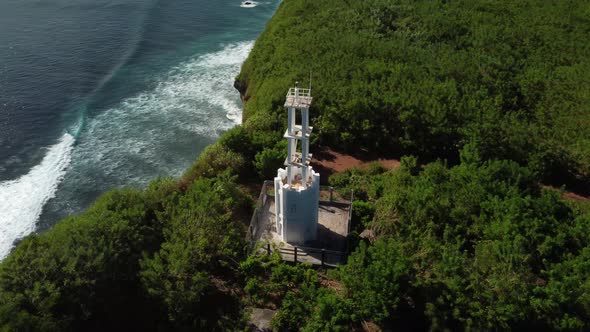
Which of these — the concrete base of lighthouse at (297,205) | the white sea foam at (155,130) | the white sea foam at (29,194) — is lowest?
the white sea foam at (29,194)

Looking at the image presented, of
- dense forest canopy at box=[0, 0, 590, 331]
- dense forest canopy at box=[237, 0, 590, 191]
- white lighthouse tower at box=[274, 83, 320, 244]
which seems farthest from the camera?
dense forest canopy at box=[237, 0, 590, 191]

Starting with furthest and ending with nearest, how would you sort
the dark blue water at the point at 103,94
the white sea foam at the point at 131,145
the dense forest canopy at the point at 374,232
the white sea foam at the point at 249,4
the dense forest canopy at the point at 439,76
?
1. the white sea foam at the point at 249,4
2. the dark blue water at the point at 103,94
3. the white sea foam at the point at 131,145
4. the dense forest canopy at the point at 439,76
5. the dense forest canopy at the point at 374,232

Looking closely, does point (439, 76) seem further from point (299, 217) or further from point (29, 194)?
point (29, 194)

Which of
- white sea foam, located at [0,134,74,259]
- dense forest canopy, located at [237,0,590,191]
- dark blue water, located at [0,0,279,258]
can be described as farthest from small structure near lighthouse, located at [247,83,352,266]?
white sea foam, located at [0,134,74,259]

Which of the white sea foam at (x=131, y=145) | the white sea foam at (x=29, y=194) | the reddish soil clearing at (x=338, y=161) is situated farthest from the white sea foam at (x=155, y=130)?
the reddish soil clearing at (x=338, y=161)

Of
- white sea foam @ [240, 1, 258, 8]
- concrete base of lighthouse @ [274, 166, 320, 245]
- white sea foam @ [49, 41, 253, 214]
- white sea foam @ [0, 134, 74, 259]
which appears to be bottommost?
white sea foam @ [0, 134, 74, 259]

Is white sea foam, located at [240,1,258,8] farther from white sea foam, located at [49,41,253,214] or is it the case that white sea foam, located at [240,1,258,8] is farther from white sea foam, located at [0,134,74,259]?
white sea foam, located at [0,134,74,259]

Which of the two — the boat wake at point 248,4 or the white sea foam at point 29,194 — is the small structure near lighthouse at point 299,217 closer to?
the white sea foam at point 29,194

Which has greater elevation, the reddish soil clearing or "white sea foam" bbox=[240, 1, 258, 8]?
"white sea foam" bbox=[240, 1, 258, 8]
